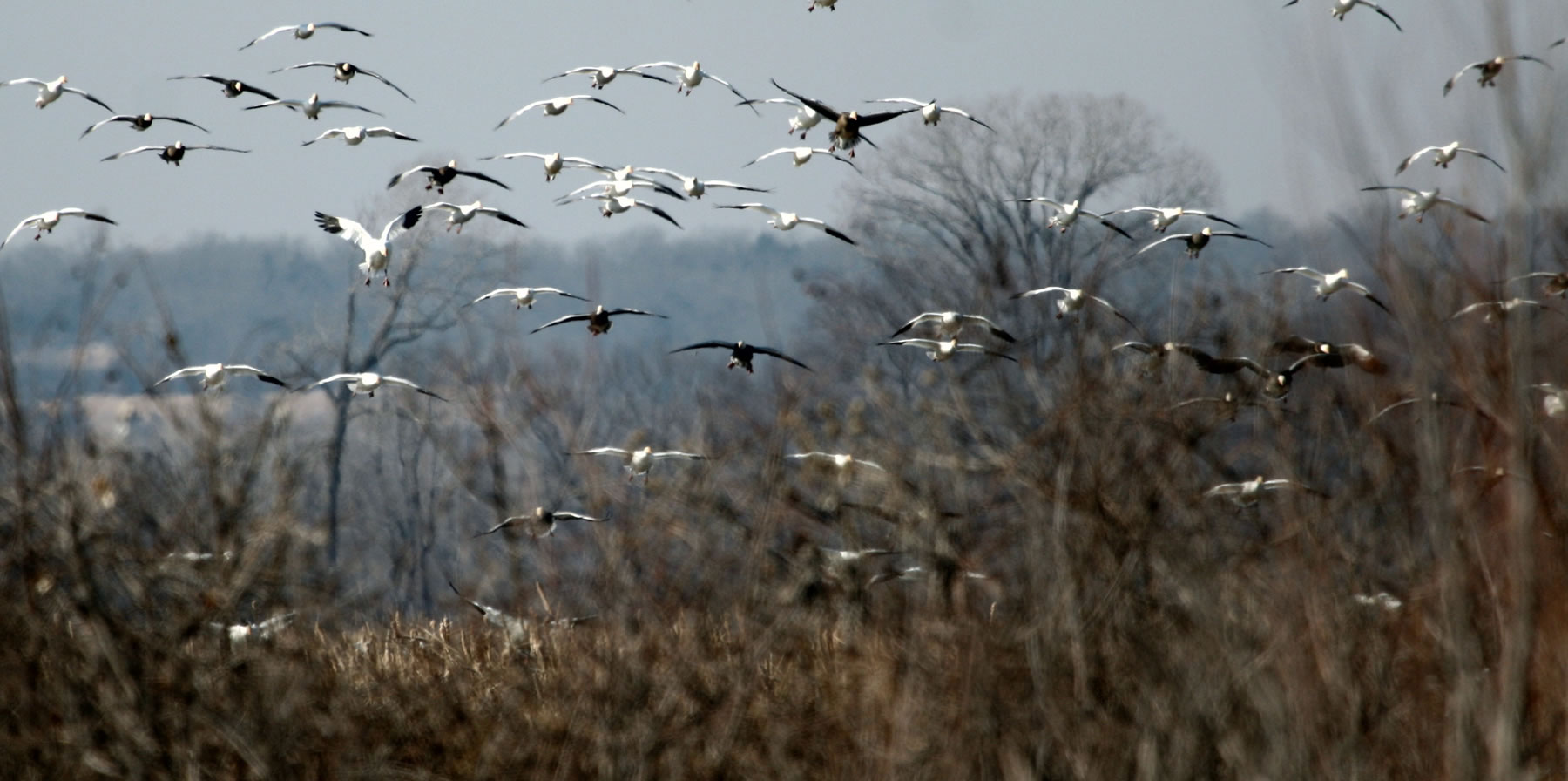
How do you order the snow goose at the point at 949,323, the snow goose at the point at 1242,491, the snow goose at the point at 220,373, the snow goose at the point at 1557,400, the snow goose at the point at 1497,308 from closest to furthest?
the snow goose at the point at 1497,308 → the snow goose at the point at 1557,400 → the snow goose at the point at 1242,491 → the snow goose at the point at 949,323 → the snow goose at the point at 220,373

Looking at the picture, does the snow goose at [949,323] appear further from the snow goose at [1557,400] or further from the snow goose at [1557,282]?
the snow goose at [1557,282]

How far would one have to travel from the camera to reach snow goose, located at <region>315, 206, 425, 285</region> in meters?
13.3

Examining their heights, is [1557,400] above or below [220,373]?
above

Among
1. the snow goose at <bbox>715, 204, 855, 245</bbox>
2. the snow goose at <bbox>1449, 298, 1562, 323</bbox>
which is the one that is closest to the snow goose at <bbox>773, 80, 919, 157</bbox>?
the snow goose at <bbox>715, 204, 855, 245</bbox>

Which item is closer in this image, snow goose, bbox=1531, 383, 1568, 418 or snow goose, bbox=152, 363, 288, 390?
snow goose, bbox=1531, 383, 1568, 418

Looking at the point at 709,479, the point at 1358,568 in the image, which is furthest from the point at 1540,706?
the point at 709,479

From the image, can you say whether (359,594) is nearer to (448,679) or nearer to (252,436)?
(252,436)

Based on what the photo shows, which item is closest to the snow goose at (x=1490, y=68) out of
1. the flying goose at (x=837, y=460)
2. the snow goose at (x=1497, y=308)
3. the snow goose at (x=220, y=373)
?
the snow goose at (x=1497, y=308)

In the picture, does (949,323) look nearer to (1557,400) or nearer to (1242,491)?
(1242,491)

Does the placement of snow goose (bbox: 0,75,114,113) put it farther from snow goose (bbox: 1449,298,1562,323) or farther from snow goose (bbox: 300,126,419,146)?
snow goose (bbox: 1449,298,1562,323)

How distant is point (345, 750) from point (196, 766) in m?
1.03

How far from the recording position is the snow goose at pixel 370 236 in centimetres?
1330

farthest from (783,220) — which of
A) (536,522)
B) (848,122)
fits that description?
(536,522)

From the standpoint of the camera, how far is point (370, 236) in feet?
44.9
